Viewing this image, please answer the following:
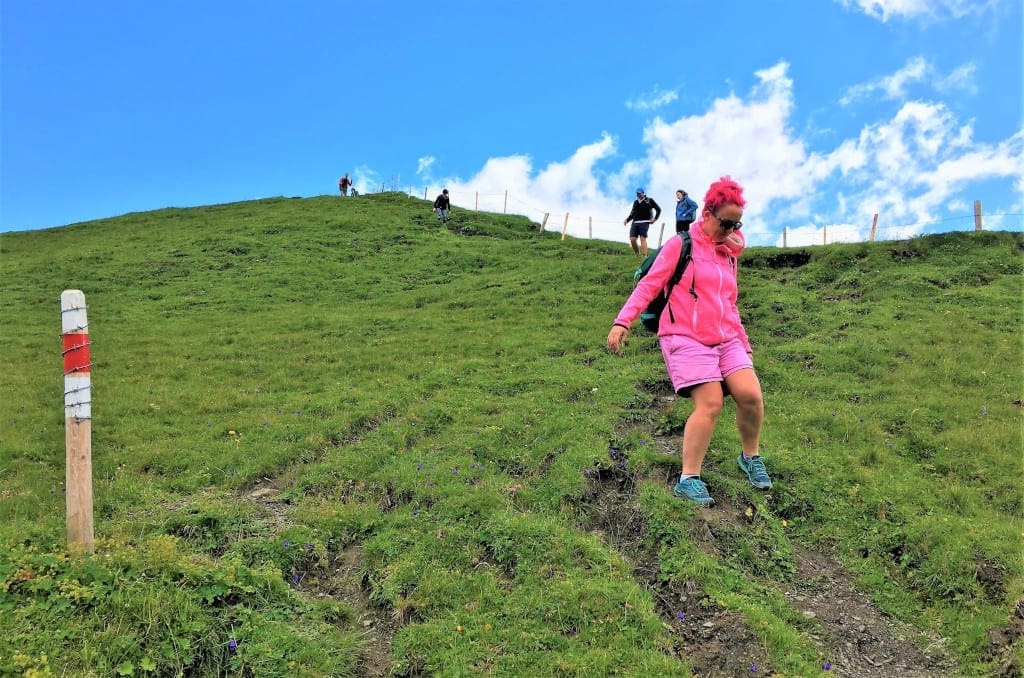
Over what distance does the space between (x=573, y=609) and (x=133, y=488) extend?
5.60m

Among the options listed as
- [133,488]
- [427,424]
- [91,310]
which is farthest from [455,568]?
[91,310]

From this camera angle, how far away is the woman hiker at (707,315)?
5.52 meters

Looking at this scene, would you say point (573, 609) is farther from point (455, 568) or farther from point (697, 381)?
point (697, 381)

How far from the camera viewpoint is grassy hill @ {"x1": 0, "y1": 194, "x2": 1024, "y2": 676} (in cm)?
446

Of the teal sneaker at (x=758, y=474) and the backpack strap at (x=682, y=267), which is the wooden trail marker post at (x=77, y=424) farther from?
the teal sneaker at (x=758, y=474)

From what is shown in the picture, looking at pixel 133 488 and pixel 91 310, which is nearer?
pixel 133 488

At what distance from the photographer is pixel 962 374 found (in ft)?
33.1

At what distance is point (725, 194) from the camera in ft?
17.9

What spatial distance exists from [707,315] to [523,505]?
2864mm

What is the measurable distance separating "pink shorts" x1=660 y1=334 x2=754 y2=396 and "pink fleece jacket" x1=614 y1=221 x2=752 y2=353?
7cm

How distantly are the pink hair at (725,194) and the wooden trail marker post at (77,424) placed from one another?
18.0 feet

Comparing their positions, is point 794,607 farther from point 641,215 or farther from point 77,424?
point 641,215

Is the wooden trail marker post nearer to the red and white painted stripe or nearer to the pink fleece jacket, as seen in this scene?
the red and white painted stripe

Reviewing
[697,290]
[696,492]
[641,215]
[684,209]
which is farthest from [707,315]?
[641,215]
